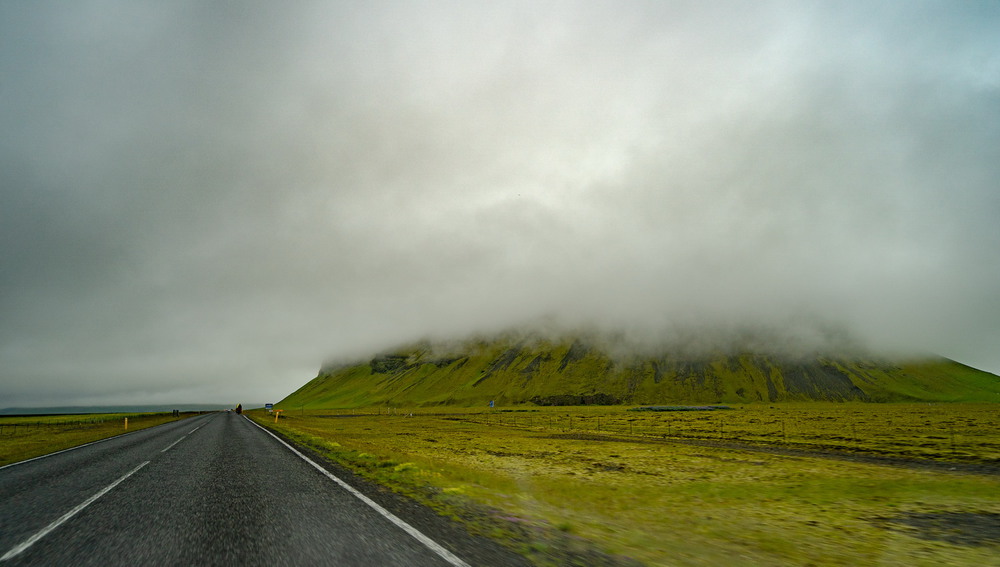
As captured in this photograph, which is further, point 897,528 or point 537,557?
point 897,528

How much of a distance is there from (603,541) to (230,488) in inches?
436

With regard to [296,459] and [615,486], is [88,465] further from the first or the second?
[615,486]

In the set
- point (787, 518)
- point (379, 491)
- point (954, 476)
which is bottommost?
point (954, 476)

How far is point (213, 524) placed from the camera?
926 cm

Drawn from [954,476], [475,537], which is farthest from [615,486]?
[954,476]

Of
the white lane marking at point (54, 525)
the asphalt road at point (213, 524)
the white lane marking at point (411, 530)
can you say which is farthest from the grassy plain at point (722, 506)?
the white lane marking at point (54, 525)

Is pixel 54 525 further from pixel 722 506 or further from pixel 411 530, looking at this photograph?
pixel 722 506

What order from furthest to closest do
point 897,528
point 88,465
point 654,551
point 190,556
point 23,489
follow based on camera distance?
point 88,465 → point 23,489 → point 897,528 → point 654,551 → point 190,556

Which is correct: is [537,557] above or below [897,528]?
above

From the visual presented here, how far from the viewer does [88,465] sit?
20.0 meters

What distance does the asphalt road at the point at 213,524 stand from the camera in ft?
23.5

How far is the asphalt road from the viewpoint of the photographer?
717cm

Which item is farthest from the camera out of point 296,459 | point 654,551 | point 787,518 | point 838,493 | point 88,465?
point 296,459

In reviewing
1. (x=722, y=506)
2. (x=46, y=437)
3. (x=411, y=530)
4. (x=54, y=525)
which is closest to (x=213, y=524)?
(x=54, y=525)
